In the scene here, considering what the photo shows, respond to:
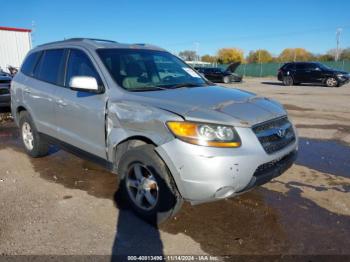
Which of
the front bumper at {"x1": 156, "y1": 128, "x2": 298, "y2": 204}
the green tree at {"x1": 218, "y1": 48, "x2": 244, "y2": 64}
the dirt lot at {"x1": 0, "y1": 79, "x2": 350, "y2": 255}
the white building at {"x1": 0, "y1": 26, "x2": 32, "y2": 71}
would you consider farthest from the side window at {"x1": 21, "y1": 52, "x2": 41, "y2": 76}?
the green tree at {"x1": 218, "y1": 48, "x2": 244, "y2": 64}

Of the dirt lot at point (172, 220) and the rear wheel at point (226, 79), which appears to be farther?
the rear wheel at point (226, 79)

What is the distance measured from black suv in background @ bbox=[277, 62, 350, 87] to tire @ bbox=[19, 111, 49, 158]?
19657 mm

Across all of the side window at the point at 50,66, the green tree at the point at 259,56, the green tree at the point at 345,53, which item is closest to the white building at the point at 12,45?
the side window at the point at 50,66

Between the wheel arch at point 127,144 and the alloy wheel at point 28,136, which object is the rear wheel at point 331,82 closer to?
the alloy wheel at point 28,136

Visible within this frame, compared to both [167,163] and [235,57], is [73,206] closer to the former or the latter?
[167,163]

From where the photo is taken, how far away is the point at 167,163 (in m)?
3.16

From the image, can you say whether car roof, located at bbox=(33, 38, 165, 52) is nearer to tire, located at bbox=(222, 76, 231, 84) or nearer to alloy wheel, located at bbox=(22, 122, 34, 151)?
alloy wheel, located at bbox=(22, 122, 34, 151)

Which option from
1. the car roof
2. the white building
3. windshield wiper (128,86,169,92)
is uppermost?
the white building

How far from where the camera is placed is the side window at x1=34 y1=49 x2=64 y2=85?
4.73 metres

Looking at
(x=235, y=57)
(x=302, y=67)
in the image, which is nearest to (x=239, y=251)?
(x=302, y=67)

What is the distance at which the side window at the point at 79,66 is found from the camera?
4090 millimetres

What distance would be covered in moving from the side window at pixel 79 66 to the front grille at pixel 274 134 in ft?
6.14

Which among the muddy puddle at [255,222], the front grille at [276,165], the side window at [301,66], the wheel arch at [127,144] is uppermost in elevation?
the side window at [301,66]

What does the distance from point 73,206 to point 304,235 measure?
8.18 ft
